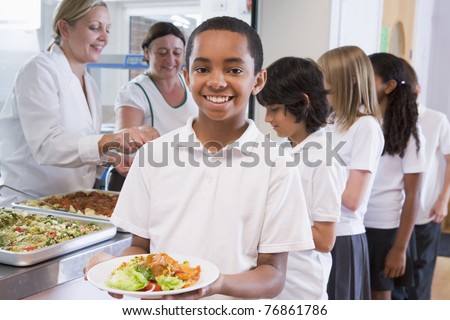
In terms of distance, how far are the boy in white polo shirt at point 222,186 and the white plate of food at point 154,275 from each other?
3.2 inches

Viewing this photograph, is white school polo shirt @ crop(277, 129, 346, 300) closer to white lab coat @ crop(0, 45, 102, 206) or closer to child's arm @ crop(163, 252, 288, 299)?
child's arm @ crop(163, 252, 288, 299)

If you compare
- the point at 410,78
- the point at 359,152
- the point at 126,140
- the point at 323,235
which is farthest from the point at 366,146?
the point at 126,140

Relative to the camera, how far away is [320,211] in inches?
51.2

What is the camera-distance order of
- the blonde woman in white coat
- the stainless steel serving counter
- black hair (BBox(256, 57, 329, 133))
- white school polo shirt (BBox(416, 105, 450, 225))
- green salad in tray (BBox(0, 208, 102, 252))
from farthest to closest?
white school polo shirt (BBox(416, 105, 450, 225)), the blonde woman in white coat, black hair (BBox(256, 57, 329, 133)), green salad in tray (BBox(0, 208, 102, 252)), the stainless steel serving counter

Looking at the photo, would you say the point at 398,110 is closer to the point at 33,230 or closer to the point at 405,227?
the point at 405,227

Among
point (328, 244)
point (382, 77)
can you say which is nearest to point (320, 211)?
point (328, 244)

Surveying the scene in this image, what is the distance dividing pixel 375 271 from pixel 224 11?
1.47m

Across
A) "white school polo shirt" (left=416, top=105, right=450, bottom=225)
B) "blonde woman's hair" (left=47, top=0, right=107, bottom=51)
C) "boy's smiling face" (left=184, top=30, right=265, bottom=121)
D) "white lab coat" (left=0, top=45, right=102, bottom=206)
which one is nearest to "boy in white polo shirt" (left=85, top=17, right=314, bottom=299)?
"boy's smiling face" (left=184, top=30, right=265, bottom=121)

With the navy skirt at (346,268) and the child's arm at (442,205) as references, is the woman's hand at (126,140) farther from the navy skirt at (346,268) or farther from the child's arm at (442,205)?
the child's arm at (442,205)

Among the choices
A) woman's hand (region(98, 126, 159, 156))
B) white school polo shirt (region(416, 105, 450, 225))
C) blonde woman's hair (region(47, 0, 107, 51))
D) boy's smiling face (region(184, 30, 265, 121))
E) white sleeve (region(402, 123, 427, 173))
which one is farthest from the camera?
white school polo shirt (region(416, 105, 450, 225))

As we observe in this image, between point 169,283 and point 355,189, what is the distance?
0.97 meters

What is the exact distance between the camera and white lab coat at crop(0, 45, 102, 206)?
5.33 ft

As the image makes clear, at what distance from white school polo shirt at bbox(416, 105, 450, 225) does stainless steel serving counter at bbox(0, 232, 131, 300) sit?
162 cm
